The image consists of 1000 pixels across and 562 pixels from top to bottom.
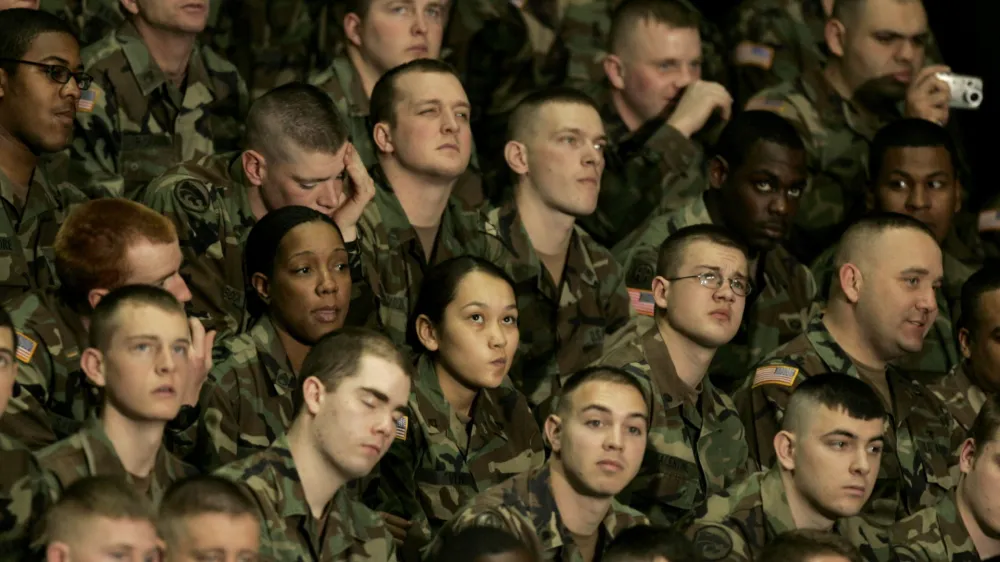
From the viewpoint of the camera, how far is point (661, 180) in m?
7.56

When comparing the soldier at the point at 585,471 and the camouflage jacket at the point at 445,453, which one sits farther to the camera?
the camouflage jacket at the point at 445,453

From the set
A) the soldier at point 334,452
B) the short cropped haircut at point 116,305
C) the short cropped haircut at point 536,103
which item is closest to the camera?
the short cropped haircut at point 116,305

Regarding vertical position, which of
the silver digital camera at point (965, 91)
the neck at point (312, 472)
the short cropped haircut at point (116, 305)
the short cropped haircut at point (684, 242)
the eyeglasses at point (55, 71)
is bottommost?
the neck at point (312, 472)

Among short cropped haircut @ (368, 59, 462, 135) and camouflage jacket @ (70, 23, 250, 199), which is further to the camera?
short cropped haircut @ (368, 59, 462, 135)

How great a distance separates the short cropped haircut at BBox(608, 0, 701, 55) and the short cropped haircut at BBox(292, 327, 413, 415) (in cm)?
251

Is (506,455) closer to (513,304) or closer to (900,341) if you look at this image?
(513,304)

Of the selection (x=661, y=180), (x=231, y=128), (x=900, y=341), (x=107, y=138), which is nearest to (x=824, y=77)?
(x=661, y=180)

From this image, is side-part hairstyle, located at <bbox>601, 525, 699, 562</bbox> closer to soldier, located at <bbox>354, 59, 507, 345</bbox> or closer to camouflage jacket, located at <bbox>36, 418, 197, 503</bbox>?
Result: camouflage jacket, located at <bbox>36, 418, 197, 503</bbox>

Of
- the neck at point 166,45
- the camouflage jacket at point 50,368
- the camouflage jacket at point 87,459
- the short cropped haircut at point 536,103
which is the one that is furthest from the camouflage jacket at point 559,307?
the camouflage jacket at point 87,459

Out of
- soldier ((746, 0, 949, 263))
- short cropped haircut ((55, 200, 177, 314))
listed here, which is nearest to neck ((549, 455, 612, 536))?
short cropped haircut ((55, 200, 177, 314))

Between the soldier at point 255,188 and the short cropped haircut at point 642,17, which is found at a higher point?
the short cropped haircut at point 642,17

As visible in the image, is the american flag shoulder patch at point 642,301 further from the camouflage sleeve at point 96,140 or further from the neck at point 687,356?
the camouflage sleeve at point 96,140

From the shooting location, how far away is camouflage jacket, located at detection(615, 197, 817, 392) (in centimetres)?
720

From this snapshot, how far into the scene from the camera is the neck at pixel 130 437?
5.32 metres
